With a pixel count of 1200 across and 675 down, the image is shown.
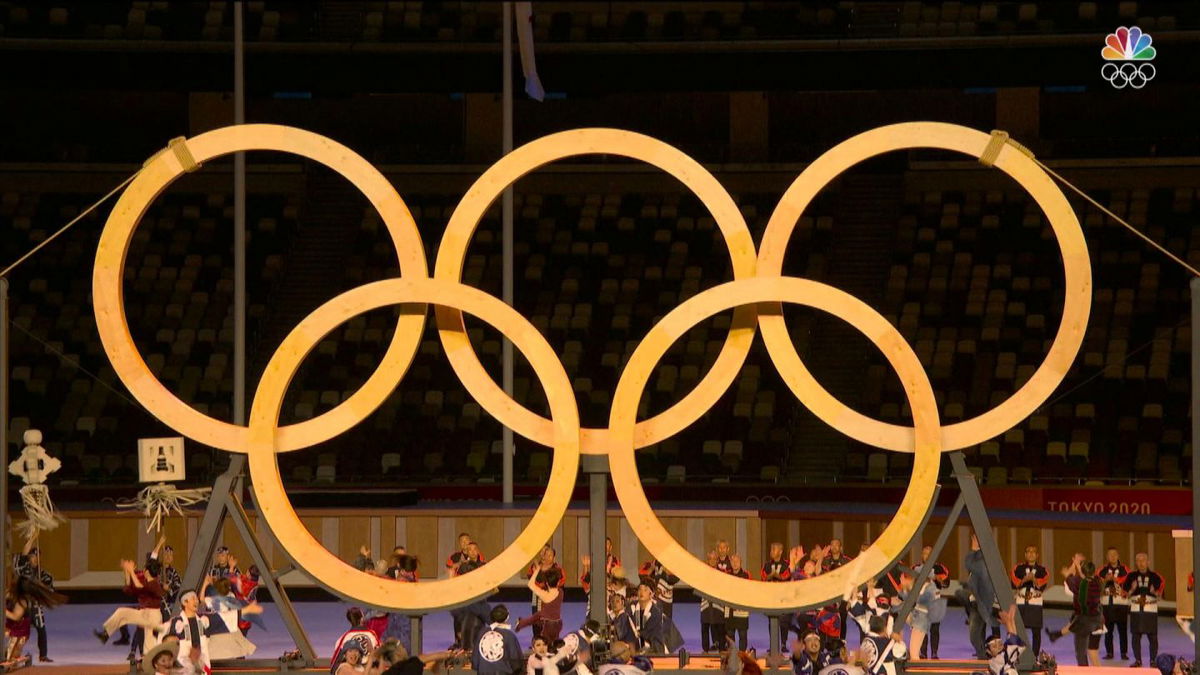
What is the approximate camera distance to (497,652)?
1630cm

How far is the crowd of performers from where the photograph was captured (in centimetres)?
1595

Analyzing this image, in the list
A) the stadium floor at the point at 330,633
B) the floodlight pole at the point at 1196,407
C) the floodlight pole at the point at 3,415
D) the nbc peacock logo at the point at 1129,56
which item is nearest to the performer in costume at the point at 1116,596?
the stadium floor at the point at 330,633

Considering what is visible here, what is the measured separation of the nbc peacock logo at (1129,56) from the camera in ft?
114

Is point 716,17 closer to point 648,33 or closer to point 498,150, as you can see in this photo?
point 648,33

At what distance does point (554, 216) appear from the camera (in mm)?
39125

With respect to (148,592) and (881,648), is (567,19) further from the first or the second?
(881,648)

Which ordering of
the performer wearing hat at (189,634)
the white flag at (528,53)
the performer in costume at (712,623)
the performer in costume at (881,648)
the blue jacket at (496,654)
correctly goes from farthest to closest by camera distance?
the performer in costume at (712,623), the white flag at (528,53), the blue jacket at (496,654), the performer wearing hat at (189,634), the performer in costume at (881,648)

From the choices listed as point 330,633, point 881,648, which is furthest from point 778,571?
point 330,633

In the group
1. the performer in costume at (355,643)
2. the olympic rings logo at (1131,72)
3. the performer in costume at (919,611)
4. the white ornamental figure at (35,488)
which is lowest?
the performer in costume at (919,611)

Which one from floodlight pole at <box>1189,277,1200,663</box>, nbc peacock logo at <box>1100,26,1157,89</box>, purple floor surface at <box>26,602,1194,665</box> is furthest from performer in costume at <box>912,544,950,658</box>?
nbc peacock logo at <box>1100,26,1157,89</box>

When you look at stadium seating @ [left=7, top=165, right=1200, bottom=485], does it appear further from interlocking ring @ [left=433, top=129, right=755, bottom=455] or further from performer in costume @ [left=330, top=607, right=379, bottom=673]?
performer in costume @ [left=330, top=607, right=379, bottom=673]

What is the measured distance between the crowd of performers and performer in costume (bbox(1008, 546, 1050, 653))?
2cm

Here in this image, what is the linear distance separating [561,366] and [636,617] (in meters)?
4.01

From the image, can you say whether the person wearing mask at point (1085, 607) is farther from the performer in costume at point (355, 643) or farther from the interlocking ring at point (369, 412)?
the performer in costume at point (355, 643)
